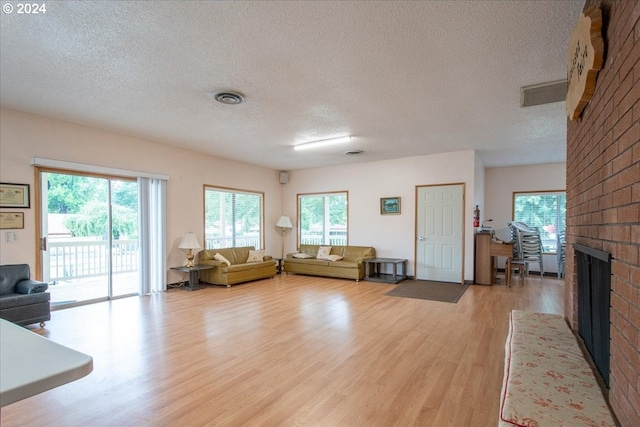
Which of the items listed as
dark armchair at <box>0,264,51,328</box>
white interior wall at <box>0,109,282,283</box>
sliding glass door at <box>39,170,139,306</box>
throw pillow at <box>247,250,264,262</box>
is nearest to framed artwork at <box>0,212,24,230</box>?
white interior wall at <box>0,109,282,283</box>

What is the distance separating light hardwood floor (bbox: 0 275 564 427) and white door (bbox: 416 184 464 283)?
1.52 meters

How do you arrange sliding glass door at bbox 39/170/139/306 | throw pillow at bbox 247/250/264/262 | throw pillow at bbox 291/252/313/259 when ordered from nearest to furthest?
1. sliding glass door at bbox 39/170/139/306
2. throw pillow at bbox 247/250/264/262
3. throw pillow at bbox 291/252/313/259

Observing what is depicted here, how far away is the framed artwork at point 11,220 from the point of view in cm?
399

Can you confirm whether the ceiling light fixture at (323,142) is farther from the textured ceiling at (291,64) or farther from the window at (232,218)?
the window at (232,218)

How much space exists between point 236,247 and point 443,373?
5390 millimetres

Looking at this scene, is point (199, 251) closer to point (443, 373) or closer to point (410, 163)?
point (410, 163)

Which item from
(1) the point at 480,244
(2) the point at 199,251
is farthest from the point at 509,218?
(2) the point at 199,251

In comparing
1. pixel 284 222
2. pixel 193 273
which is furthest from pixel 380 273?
pixel 193 273

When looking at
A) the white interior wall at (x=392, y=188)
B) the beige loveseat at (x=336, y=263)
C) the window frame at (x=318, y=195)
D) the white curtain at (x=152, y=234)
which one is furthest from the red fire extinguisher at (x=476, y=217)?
the white curtain at (x=152, y=234)

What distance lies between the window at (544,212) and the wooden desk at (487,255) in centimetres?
235

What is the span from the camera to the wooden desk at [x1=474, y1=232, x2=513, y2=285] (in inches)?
237

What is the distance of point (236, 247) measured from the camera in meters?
7.12

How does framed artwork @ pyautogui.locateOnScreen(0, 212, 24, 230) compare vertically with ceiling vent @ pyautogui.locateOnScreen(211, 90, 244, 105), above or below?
below

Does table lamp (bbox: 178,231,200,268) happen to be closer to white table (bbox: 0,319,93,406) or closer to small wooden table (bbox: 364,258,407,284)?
small wooden table (bbox: 364,258,407,284)
